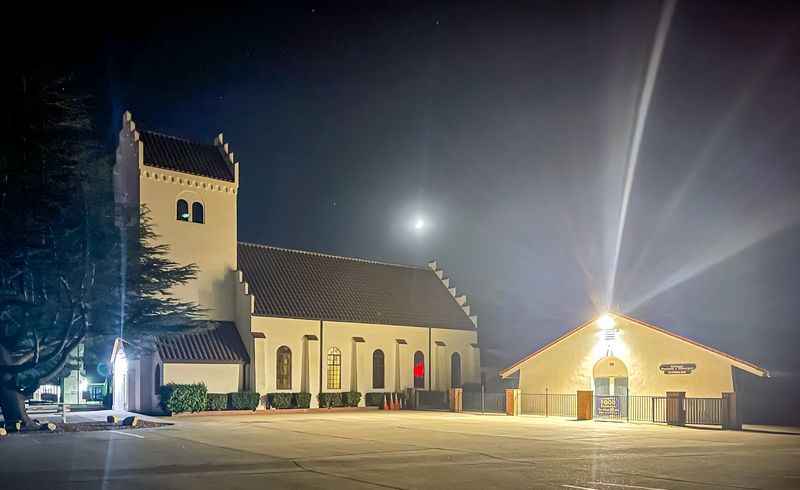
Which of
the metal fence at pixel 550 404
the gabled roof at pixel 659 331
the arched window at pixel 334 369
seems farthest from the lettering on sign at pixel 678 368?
the arched window at pixel 334 369

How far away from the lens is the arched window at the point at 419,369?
172 feet

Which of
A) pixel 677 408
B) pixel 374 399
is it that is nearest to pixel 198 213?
pixel 374 399

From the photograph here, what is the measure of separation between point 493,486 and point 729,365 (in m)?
22.4

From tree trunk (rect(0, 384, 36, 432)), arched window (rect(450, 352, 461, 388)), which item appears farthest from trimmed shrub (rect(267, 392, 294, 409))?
arched window (rect(450, 352, 461, 388))

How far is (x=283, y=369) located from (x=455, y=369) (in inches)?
565

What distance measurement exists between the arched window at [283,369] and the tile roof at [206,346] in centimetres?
217

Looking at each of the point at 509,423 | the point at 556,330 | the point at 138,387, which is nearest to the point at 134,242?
the point at 138,387

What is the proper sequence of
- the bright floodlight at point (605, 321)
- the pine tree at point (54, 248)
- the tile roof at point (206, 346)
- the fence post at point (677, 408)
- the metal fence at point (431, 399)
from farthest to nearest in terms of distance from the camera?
the metal fence at point (431, 399) → the tile roof at point (206, 346) → the bright floodlight at point (605, 321) → the fence post at point (677, 408) → the pine tree at point (54, 248)

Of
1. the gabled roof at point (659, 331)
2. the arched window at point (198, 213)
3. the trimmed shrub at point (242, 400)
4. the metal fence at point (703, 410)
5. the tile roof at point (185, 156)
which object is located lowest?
the trimmed shrub at point (242, 400)

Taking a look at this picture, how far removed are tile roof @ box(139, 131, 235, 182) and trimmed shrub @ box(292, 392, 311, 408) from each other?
41.9 feet

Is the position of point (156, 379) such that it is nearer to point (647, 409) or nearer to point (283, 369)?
point (283, 369)

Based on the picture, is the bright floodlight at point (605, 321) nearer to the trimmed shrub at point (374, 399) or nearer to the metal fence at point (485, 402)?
the metal fence at point (485, 402)

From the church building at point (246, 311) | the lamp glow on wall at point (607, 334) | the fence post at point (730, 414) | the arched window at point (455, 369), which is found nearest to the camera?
the fence post at point (730, 414)

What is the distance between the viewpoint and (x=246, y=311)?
44.6 m
